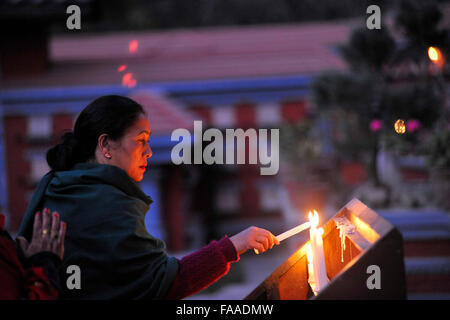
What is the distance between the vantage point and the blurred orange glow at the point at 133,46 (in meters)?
14.7

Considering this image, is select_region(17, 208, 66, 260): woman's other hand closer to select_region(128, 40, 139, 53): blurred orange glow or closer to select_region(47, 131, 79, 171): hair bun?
select_region(47, 131, 79, 171): hair bun

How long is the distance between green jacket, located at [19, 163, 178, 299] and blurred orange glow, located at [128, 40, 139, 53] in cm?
1342

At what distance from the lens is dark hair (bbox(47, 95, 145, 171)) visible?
171 cm

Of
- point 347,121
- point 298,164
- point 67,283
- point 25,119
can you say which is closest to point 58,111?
point 25,119

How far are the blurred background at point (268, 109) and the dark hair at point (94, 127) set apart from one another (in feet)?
9.95

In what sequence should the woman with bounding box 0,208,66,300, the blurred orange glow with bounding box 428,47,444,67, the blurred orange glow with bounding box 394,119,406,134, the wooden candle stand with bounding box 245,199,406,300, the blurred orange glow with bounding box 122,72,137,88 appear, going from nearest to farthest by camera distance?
the wooden candle stand with bounding box 245,199,406,300
the woman with bounding box 0,208,66,300
the blurred orange glow with bounding box 428,47,444,67
the blurred orange glow with bounding box 394,119,406,134
the blurred orange glow with bounding box 122,72,137,88

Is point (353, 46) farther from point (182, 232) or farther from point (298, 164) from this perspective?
point (182, 232)

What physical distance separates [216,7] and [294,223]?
1412 centimetres

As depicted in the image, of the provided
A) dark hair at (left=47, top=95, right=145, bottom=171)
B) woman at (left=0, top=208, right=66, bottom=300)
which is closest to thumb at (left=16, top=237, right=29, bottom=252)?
woman at (left=0, top=208, right=66, bottom=300)

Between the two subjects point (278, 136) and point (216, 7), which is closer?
point (278, 136)

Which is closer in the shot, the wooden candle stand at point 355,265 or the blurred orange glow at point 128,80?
the wooden candle stand at point 355,265

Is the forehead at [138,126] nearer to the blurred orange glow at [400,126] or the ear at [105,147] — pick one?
the ear at [105,147]

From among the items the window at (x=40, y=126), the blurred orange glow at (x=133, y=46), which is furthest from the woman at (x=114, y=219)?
the blurred orange glow at (x=133, y=46)

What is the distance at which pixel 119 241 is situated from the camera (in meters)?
1.51
